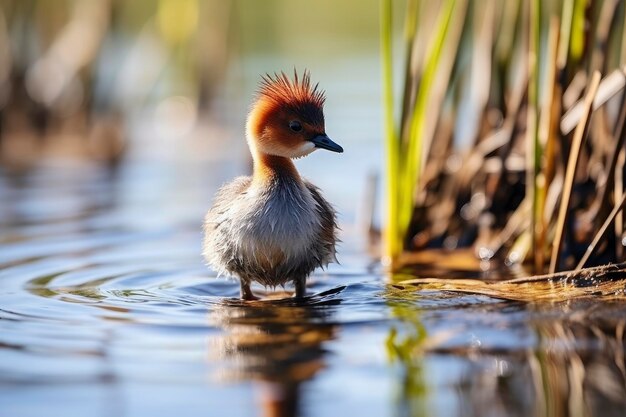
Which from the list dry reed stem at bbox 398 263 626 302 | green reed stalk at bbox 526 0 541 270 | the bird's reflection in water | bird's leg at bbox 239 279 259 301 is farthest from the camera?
bird's leg at bbox 239 279 259 301

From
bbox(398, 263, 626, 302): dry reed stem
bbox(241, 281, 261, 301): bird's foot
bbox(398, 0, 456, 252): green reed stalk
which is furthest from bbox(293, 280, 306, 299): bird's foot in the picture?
bbox(398, 0, 456, 252): green reed stalk

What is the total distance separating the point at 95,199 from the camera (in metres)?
9.83

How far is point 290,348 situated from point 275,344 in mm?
107

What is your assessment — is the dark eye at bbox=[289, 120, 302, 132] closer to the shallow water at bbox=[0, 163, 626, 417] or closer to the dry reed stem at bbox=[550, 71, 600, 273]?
the shallow water at bbox=[0, 163, 626, 417]

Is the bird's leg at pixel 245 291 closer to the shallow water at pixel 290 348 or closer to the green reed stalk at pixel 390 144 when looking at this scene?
the shallow water at pixel 290 348

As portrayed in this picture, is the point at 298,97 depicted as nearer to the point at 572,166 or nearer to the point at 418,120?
the point at 418,120

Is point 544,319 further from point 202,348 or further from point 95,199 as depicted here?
point 95,199

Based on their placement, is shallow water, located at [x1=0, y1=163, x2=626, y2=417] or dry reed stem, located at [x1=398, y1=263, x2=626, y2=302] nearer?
shallow water, located at [x1=0, y1=163, x2=626, y2=417]

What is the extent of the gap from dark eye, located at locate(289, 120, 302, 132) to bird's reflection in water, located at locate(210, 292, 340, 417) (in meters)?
1.00

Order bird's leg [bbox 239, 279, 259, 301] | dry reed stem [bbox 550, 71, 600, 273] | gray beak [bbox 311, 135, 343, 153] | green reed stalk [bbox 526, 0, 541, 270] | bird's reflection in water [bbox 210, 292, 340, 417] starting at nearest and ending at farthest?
Answer: bird's reflection in water [bbox 210, 292, 340, 417] < dry reed stem [bbox 550, 71, 600, 273] < green reed stalk [bbox 526, 0, 541, 270] < gray beak [bbox 311, 135, 343, 153] < bird's leg [bbox 239, 279, 259, 301]

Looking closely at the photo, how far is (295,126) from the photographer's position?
5980 mm

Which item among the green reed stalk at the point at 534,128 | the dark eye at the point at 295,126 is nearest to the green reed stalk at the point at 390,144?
the dark eye at the point at 295,126

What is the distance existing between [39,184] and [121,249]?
331cm

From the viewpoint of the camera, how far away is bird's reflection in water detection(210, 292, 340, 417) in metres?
3.99
